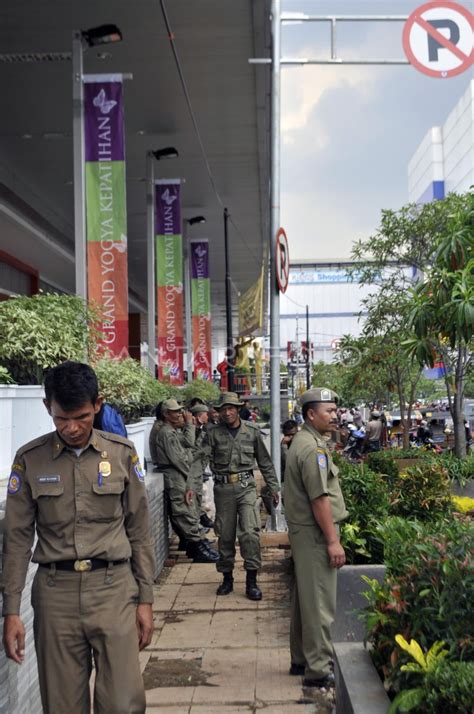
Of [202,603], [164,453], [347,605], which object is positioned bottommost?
[202,603]

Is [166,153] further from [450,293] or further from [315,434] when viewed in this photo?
[450,293]

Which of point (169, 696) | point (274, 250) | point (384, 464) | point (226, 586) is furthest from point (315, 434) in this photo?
point (384, 464)

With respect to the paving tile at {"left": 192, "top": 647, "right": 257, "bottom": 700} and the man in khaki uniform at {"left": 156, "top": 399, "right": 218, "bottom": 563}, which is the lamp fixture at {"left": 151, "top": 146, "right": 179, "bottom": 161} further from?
the paving tile at {"left": 192, "top": 647, "right": 257, "bottom": 700}

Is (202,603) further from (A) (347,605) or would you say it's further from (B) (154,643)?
(A) (347,605)

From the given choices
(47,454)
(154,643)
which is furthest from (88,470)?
(154,643)

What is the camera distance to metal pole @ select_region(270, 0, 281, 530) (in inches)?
388

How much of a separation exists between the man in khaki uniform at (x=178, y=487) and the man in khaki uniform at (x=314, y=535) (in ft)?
12.5

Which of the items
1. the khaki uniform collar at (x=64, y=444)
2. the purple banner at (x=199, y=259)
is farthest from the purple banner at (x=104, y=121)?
the purple banner at (x=199, y=259)

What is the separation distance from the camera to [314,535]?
493cm

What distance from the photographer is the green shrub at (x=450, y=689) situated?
8.32ft

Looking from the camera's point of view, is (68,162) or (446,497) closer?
(446,497)

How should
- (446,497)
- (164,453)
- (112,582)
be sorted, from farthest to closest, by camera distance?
1. (164,453)
2. (446,497)
3. (112,582)

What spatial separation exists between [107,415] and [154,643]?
186 cm

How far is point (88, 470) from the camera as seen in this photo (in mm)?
3350
